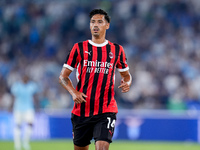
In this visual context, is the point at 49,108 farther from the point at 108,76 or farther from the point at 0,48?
the point at 108,76

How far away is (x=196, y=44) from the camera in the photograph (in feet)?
59.0

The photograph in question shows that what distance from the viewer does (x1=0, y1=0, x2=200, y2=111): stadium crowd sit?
16.2 m

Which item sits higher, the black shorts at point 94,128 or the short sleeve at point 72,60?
the short sleeve at point 72,60

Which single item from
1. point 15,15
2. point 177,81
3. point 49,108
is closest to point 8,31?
point 15,15

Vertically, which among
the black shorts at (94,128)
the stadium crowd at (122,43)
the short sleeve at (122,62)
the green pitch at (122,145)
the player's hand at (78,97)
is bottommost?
the green pitch at (122,145)

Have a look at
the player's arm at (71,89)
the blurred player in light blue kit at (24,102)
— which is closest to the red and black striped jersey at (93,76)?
the player's arm at (71,89)

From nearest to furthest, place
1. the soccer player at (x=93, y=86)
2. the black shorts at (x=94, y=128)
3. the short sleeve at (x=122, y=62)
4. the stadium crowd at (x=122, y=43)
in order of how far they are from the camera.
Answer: the black shorts at (x=94, y=128) < the soccer player at (x=93, y=86) < the short sleeve at (x=122, y=62) < the stadium crowd at (x=122, y=43)

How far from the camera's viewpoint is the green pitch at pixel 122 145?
39.9ft

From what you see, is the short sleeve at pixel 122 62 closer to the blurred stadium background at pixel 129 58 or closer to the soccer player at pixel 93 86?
the soccer player at pixel 93 86

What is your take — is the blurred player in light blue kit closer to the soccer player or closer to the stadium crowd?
the stadium crowd

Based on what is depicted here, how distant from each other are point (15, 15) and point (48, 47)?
6.97 ft

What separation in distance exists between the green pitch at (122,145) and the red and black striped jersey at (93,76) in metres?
6.22

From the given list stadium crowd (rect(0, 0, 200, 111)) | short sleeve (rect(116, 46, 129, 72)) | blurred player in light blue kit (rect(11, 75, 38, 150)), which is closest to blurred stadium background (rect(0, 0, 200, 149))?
stadium crowd (rect(0, 0, 200, 111))

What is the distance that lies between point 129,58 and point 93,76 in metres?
12.0
